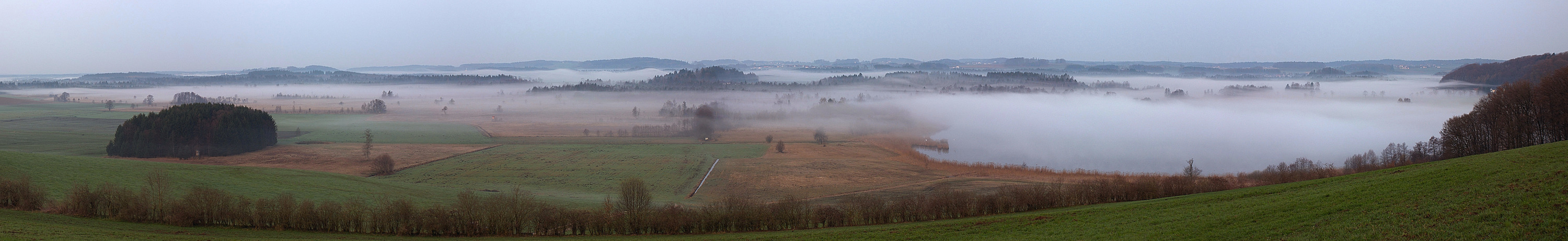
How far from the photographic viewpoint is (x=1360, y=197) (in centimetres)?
2108

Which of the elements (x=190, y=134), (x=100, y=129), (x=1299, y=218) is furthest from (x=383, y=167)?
(x=1299, y=218)

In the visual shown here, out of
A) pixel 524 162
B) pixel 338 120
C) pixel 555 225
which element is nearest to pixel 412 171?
pixel 524 162

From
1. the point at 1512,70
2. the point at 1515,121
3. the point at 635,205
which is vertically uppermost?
the point at 1512,70

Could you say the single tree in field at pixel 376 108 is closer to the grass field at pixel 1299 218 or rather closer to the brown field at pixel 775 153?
the brown field at pixel 775 153

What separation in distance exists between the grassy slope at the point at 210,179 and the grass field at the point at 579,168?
250 inches

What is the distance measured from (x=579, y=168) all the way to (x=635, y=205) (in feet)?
138

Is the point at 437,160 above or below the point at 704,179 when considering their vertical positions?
above

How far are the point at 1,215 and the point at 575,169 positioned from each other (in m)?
46.5

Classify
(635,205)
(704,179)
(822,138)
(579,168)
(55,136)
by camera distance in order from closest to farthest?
1. (635,205)
2. (704,179)
3. (579,168)
4. (55,136)
5. (822,138)

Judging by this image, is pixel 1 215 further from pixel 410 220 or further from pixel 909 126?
pixel 909 126

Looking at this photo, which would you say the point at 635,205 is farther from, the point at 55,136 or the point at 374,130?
the point at 55,136

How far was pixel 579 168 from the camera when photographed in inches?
3012

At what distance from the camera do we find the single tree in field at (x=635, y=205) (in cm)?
3559

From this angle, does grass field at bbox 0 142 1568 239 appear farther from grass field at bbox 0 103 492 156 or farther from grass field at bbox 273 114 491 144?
grass field at bbox 273 114 491 144
